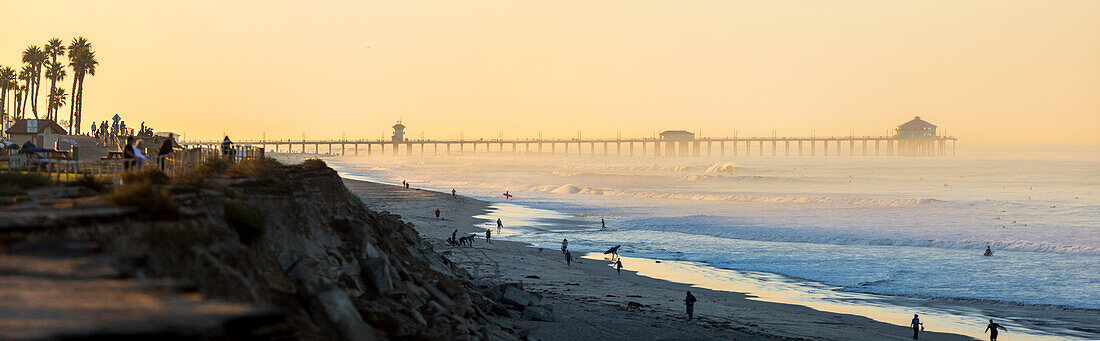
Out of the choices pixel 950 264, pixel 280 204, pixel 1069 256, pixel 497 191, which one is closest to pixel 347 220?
pixel 280 204

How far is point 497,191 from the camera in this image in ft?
271

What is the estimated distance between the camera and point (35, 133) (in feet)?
130

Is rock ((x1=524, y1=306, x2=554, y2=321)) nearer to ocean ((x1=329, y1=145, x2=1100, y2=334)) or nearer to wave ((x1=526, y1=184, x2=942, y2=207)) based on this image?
ocean ((x1=329, y1=145, x2=1100, y2=334))

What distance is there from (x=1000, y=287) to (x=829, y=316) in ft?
29.9

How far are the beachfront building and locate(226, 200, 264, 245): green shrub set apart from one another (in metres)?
33.5

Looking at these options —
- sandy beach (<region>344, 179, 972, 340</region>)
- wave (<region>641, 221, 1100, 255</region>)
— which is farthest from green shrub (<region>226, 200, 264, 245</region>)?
wave (<region>641, 221, 1100, 255</region>)

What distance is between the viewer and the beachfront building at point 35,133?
38.8m

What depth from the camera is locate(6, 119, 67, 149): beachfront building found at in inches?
1527

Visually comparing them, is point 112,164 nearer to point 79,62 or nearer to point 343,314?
point 343,314

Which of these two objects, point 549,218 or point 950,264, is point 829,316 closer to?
point 950,264

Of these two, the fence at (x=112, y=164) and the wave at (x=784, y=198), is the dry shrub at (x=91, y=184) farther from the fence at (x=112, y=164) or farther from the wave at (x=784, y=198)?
the wave at (x=784, y=198)

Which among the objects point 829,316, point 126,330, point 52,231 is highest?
point 52,231

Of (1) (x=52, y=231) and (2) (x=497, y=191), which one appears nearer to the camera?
(1) (x=52, y=231)

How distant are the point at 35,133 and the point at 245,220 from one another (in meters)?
36.0
